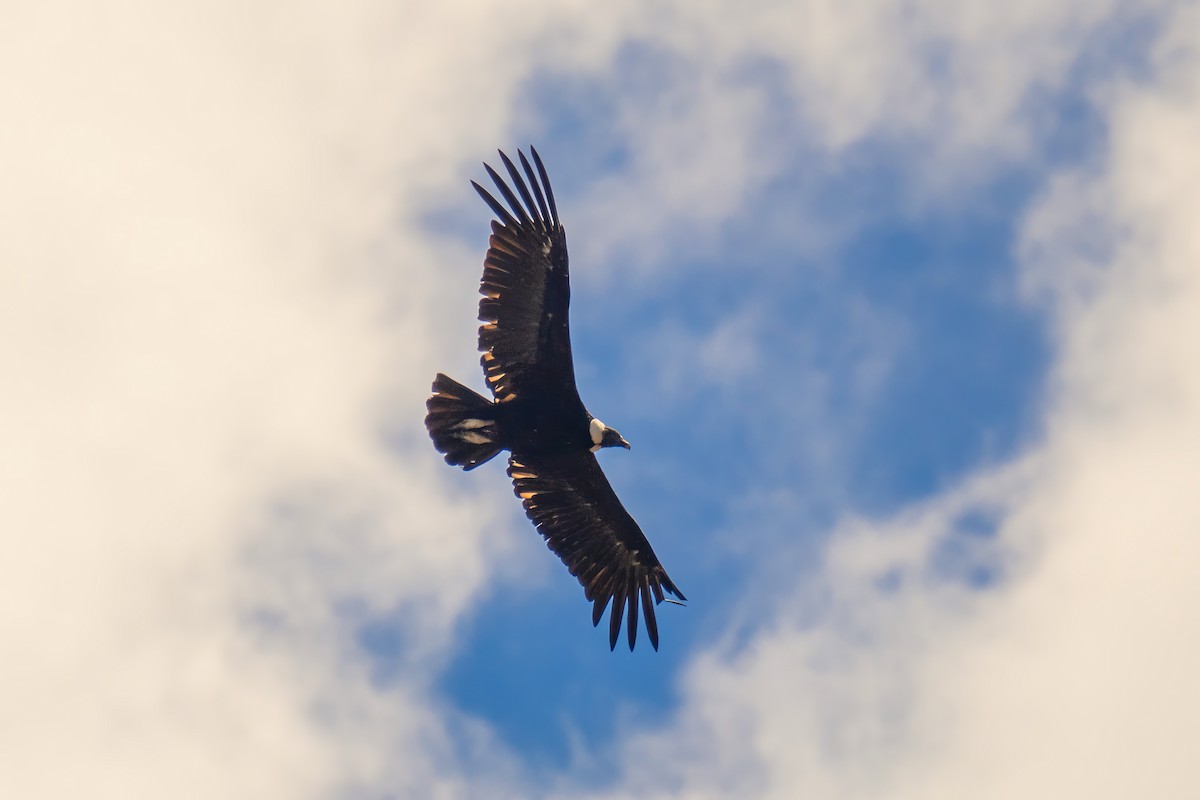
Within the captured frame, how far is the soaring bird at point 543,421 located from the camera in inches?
771

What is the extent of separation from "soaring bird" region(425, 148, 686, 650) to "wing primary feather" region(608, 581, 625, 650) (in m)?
0.01

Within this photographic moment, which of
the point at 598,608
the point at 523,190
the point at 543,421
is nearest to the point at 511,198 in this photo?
the point at 523,190

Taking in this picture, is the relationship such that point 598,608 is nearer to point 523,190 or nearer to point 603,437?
point 603,437

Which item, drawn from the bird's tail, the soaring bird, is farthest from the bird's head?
the bird's tail

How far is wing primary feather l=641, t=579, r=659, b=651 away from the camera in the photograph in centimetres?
2102

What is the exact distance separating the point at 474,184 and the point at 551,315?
199cm

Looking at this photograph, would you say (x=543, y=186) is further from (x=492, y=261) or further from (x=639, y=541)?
(x=639, y=541)

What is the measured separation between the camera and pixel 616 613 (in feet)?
69.1

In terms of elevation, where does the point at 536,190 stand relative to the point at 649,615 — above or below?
above

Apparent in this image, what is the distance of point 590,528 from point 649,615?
1.51 metres

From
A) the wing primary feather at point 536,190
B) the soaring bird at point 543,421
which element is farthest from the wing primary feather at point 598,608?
the wing primary feather at point 536,190

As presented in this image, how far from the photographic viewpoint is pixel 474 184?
63.9 feet

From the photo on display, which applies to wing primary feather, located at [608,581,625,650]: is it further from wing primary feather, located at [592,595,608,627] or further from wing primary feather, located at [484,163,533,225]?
wing primary feather, located at [484,163,533,225]

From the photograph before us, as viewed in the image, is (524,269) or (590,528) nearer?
(524,269)
